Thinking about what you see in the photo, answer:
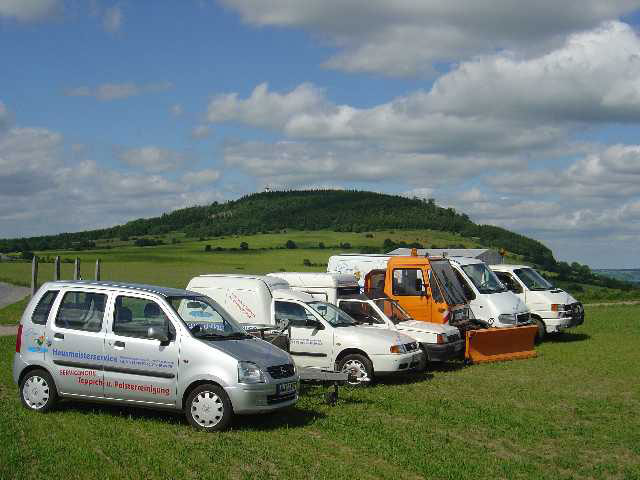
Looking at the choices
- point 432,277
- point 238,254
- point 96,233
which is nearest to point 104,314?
point 432,277

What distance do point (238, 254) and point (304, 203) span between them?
43.4 m

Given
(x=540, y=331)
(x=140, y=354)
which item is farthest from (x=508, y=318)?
(x=140, y=354)

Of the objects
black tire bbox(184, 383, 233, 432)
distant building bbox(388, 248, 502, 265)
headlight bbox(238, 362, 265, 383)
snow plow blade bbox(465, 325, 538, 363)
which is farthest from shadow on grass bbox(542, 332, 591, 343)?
black tire bbox(184, 383, 233, 432)

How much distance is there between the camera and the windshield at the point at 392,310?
16.5 metres

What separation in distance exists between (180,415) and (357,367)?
4.32 meters

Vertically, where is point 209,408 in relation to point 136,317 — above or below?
below

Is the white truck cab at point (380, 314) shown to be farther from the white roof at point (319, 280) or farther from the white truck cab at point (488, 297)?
the white truck cab at point (488, 297)

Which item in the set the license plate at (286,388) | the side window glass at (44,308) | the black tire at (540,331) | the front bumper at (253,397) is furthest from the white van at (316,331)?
the black tire at (540,331)

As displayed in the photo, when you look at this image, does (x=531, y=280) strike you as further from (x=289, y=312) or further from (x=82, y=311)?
(x=82, y=311)

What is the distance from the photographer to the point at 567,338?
2334 centimetres

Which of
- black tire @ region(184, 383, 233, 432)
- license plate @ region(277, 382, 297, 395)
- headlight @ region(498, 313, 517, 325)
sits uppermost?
headlight @ region(498, 313, 517, 325)

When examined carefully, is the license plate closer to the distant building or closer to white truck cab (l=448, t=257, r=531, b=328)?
white truck cab (l=448, t=257, r=531, b=328)

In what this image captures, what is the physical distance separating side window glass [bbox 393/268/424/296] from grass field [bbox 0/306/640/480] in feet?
15.1

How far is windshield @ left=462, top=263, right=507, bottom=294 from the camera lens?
20000 millimetres
